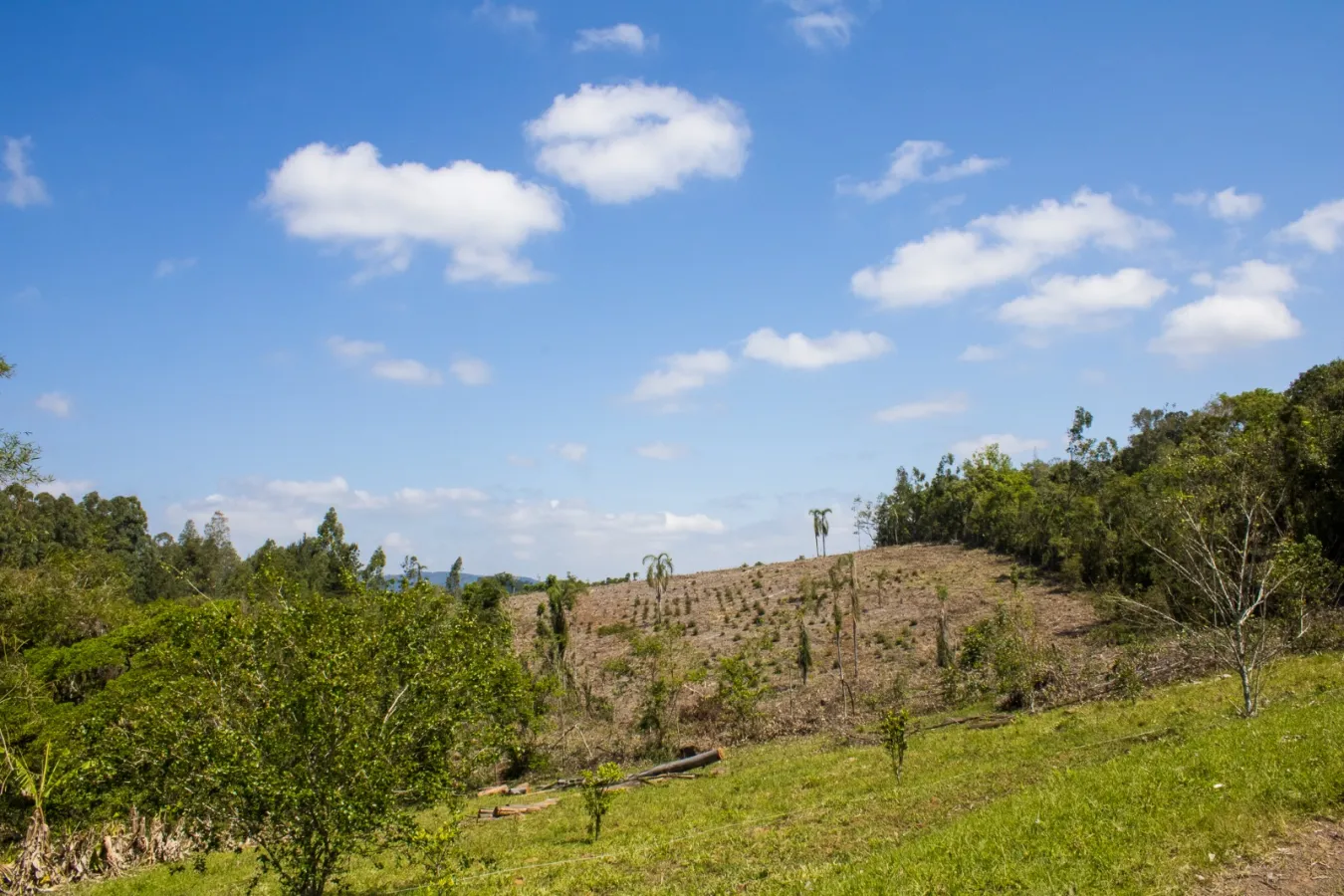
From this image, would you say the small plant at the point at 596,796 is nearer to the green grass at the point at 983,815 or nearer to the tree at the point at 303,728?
the green grass at the point at 983,815

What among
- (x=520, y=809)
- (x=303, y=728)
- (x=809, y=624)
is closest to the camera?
(x=303, y=728)

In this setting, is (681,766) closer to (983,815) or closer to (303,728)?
(983,815)

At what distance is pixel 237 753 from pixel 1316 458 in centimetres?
4765

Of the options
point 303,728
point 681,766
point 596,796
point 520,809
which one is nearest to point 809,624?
point 681,766

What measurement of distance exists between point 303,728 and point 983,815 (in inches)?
430

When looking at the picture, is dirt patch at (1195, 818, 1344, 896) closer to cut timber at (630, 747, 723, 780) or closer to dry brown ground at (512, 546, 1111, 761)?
cut timber at (630, 747, 723, 780)

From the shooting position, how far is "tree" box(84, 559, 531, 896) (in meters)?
11.8

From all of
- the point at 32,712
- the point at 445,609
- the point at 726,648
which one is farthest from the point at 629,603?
the point at 445,609

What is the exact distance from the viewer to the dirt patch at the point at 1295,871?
9000 millimetres

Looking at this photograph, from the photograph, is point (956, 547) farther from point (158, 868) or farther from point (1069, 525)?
point (158, 868)

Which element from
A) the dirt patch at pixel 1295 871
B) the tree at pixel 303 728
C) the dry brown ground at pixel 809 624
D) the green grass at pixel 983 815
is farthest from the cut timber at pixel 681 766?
the dirt patch at pixel 1295 871

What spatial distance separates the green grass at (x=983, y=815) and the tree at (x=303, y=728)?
3.68 meters

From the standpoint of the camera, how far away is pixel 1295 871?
9.34 metres

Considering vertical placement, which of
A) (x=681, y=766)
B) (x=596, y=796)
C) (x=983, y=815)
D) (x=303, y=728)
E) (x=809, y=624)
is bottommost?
(x=681, y=766)
